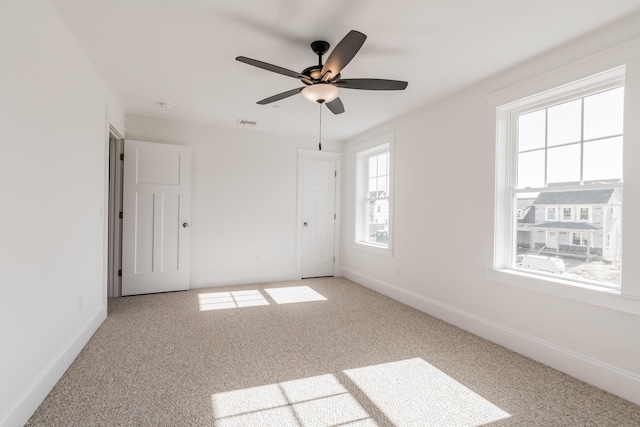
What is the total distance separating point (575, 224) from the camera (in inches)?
96.9

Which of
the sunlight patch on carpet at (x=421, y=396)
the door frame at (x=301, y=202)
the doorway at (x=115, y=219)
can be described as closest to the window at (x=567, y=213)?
the sunlight patch on carpet at (x=421, y=396)

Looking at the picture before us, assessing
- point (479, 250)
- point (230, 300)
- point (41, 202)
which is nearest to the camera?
point (41, 202)

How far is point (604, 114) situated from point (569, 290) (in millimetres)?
1306

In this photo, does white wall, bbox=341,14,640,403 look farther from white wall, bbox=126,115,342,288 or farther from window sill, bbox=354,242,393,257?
white wall, bbox=126,115,342,288

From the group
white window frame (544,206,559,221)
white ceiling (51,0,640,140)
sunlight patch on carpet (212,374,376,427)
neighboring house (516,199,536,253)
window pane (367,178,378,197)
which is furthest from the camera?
window pane (367,178,378,197)

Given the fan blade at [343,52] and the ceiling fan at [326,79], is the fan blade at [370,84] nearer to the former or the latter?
the ceiling fan at [326,79]

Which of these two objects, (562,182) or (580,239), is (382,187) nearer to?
(562,182)

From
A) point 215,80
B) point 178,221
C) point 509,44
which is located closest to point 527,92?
point 509,44

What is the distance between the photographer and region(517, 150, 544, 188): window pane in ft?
8.89

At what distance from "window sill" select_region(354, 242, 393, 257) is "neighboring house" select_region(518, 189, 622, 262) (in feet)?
5.94

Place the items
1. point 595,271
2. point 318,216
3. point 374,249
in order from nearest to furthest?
point 595,271
point 374,249
point 318,216

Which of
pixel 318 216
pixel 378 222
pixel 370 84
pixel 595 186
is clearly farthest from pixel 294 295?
pixel 595 186

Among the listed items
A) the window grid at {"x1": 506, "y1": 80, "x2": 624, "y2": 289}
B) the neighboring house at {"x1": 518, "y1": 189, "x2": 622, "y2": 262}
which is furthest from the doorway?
the neighboring house at {"x1": 518, "y1": 189, "x2": 622, "y2": 262}

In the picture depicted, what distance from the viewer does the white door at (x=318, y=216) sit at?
5.42m
